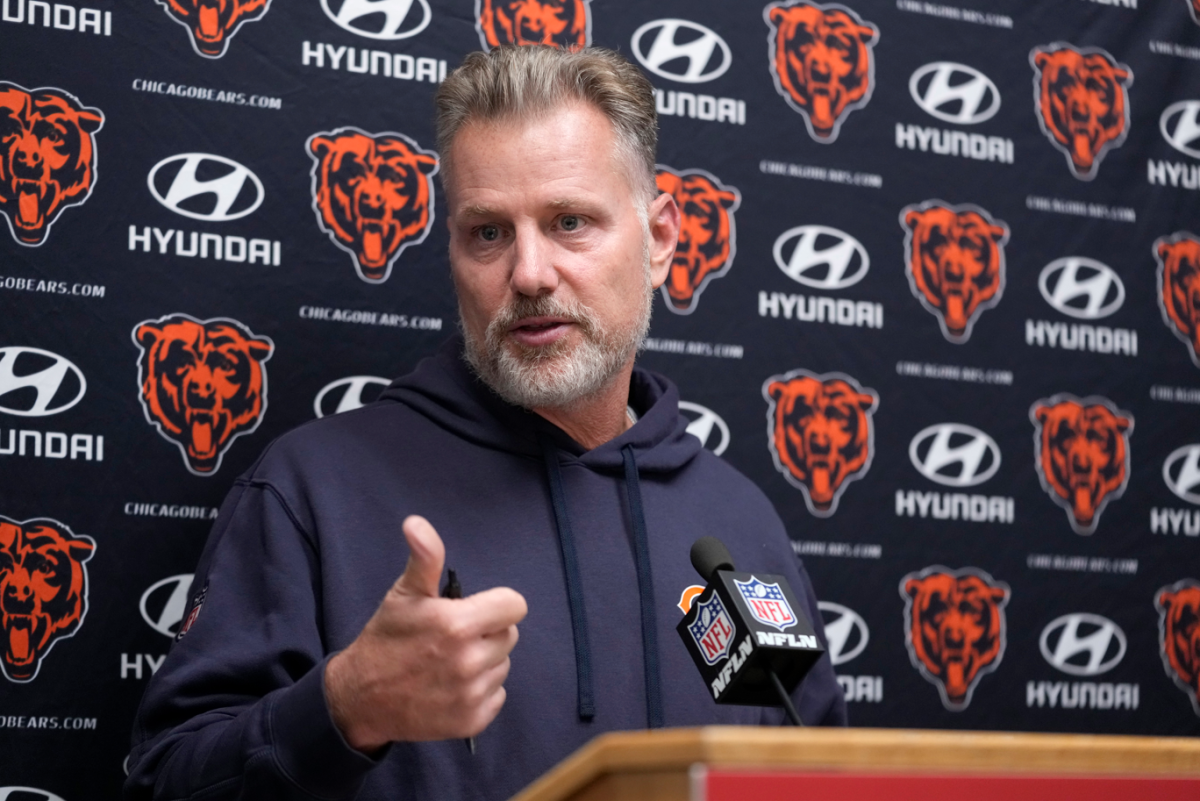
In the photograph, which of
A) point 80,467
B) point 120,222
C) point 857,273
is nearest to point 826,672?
point 857,273

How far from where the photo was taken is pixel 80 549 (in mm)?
1783

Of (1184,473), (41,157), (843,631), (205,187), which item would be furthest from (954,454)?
(41,157)

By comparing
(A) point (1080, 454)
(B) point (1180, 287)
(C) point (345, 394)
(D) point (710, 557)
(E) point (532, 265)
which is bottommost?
(D) point (710, 557)

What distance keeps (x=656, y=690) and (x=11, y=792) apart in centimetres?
94

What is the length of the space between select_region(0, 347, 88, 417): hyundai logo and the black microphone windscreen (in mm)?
A: 1114

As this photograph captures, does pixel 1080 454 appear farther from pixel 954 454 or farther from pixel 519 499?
pixel 519 499

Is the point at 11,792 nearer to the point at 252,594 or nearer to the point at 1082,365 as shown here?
the point at 252,594

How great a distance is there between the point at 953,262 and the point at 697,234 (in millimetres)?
545

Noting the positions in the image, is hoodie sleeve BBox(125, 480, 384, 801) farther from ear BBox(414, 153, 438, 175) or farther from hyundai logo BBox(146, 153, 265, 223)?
ear BBox(414, 153, 438, 175)

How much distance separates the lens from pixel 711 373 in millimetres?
2197

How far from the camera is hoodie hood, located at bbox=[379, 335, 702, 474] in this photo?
1.68 metres

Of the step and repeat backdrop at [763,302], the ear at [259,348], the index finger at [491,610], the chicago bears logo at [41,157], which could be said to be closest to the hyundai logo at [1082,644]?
the step and repeat backdrop at [763,302]

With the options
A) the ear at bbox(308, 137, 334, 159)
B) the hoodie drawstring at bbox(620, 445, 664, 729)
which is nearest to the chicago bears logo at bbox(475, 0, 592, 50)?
the ear at bbox(308, 137, 334, 159)

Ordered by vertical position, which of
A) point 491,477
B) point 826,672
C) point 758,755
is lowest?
point 826,672
